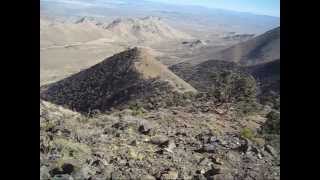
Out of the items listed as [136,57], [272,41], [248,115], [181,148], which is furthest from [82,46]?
[181,148]

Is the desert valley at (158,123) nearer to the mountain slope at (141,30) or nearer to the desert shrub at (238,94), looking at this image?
the desert shrub at (238,94)

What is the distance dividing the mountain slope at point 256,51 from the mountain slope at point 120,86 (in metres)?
9.95

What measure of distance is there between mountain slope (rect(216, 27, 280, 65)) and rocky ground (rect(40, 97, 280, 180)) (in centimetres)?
1715

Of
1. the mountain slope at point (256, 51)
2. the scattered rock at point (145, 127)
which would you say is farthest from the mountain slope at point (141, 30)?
the scattered rock at point (145, 127)

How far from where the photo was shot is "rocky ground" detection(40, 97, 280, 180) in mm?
5137

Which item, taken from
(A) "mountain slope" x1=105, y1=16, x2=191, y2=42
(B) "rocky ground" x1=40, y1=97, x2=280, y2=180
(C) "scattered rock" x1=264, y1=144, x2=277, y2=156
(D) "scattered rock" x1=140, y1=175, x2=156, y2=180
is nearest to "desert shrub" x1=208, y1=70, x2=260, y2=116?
(B) "rocky ground" x1=40, y1=97, x2=280, y2=180

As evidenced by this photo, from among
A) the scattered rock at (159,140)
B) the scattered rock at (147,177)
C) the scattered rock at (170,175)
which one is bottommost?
the scattered rock at (170,175)

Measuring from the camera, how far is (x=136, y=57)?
1634cm

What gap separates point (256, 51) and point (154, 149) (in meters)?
22.0

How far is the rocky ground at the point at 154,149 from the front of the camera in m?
5.14

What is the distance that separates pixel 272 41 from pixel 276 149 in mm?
22541

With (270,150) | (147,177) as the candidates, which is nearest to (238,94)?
(270,150)

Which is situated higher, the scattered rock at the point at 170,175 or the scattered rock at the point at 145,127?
the scattered rock at the point at 145,127
